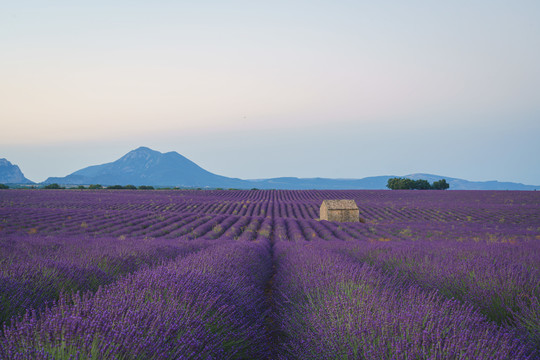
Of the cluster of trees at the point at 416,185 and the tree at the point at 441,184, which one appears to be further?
the tree at the point at 441,184

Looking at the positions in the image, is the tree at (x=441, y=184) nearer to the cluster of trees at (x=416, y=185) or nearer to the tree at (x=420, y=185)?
the cluster of trees at (x=416, y=185)

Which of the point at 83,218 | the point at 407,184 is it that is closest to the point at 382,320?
the point at 83,218

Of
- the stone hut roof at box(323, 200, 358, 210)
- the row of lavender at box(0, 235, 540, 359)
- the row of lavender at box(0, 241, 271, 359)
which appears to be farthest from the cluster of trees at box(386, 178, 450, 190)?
the row of lavender at box(0, 241, 271, 359)

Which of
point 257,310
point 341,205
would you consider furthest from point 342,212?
point 257,310

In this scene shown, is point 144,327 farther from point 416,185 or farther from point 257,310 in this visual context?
point 416,185

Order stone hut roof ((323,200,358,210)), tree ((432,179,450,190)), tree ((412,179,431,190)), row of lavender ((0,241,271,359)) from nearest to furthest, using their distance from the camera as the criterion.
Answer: row of lavender ((0,241,271,359)), stone hut roof ((323,200,358,210)), tree ((412,179,431,190)), tree ((432,179,450,190))

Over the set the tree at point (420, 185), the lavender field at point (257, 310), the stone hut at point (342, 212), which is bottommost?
the stone hut at point (342, 212)

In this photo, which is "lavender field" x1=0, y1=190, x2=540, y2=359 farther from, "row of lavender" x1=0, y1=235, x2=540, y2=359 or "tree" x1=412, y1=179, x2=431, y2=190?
"tree" x1=412, y1=179, x2=431, y2=190

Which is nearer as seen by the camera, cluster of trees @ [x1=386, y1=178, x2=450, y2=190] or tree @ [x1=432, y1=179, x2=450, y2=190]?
cluster of trees @ [x1=386, y1=178, x2=450, y2=190]

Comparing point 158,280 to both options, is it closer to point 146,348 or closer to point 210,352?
point 210,352

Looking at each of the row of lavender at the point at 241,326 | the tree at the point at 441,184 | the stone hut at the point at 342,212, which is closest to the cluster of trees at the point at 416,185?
the tree at the point at 441,184

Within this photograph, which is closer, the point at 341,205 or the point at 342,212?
the point at 342,212

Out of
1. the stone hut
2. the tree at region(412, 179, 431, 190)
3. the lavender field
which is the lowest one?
the stone hut

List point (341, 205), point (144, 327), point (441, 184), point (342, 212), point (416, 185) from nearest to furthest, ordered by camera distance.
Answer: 1. point (144, 327)
2. point (342, 212)
3. point (341, 205)
4. point (416, 185)
5. point (441, 184)
